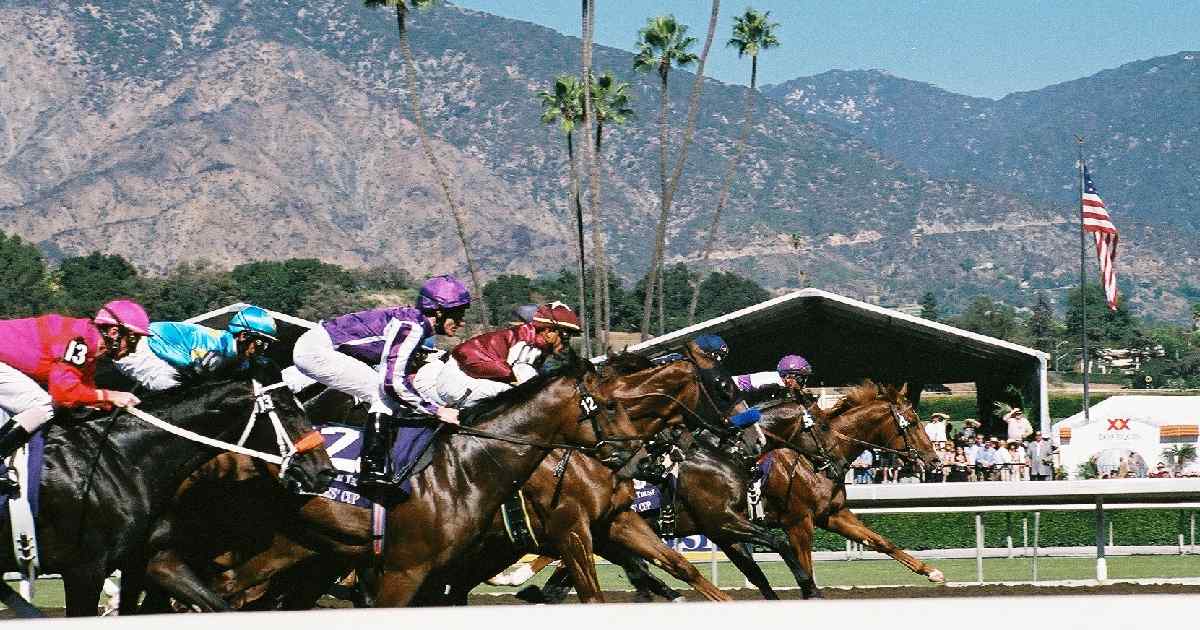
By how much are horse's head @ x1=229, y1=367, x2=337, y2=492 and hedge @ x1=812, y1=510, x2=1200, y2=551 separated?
9.39 meters

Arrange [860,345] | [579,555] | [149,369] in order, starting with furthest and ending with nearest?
[860,345]
[579,555]
[149,369]

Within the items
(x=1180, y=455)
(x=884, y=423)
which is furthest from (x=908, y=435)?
(x=1180, y=455)

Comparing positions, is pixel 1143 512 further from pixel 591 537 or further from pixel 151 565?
pixel 151 565

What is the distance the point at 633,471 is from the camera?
9.27 m

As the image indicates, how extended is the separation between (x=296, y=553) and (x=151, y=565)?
66 centimetres

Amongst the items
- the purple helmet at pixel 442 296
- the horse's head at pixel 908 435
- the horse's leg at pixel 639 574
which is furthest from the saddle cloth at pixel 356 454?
the horse's head at pixel 908 435

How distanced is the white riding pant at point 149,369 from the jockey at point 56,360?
104 cm

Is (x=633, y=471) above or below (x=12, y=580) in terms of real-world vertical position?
A: above

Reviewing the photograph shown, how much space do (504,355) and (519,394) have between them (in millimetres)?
1032

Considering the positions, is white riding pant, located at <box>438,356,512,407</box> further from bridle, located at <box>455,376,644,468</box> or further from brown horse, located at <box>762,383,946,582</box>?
brown horse, located at <box>762,383,946,582</box>

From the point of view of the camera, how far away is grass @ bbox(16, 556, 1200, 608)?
539 inches

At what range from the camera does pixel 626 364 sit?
902cm

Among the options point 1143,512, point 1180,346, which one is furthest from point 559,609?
point 1180,346

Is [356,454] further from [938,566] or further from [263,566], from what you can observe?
[938,566]
